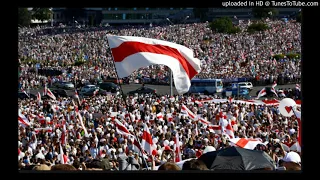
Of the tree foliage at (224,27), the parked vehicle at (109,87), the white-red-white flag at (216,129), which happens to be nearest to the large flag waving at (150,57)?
the white-red-white flag at (216,129)

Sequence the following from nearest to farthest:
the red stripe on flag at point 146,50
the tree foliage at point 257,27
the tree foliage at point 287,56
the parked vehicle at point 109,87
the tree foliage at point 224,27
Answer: the red stripe on flag at point 146,50 < the parked vehicle at point 109,87 < the tree foliage at point 287,56 < the tree foliage at point 257,27 < the tree foliage at point 224,27

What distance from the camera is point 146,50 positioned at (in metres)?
5.43

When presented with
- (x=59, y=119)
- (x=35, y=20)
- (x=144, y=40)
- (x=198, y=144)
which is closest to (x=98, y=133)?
(x=198, y=144)

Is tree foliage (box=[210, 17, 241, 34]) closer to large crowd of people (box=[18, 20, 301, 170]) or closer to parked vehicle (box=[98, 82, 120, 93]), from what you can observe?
large crowd of people (box=[18, 20, 301, 170])

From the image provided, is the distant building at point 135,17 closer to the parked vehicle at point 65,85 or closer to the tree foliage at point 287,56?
the tree foliage at point 287,56

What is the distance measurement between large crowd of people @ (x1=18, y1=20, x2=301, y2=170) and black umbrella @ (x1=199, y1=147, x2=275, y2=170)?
0.28 m

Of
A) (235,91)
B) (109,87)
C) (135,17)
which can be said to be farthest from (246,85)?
(135,17)

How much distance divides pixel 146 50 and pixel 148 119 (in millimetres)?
12537

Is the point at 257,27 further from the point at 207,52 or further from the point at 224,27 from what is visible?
the point at 207,52

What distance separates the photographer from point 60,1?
96.8 inches

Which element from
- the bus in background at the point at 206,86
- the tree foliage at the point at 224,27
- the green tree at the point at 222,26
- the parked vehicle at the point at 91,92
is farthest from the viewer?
the green tree at the point at 222,26

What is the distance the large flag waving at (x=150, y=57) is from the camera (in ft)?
17.5

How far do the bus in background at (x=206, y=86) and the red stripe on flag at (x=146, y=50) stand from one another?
3158 centimetres

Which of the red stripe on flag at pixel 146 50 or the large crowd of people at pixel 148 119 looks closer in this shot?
the red stripe on flag at pixel 146 50
